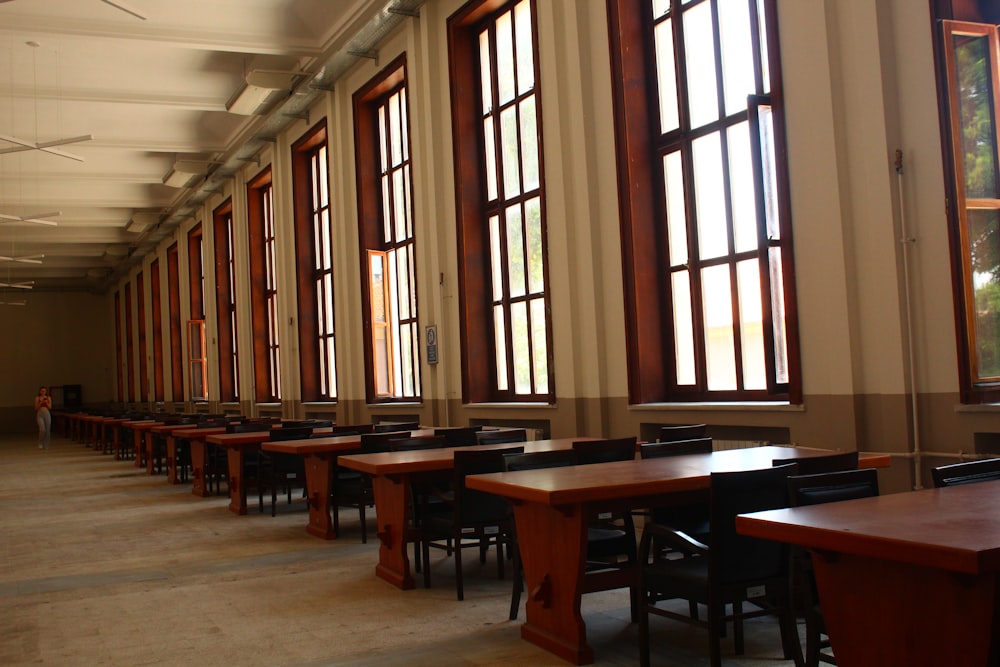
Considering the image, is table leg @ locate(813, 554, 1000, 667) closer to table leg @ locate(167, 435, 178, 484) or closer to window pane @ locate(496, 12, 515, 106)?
window pane @ locate(496, 12, 515, 106)

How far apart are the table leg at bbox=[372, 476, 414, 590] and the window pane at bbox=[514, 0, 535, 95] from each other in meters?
4.70

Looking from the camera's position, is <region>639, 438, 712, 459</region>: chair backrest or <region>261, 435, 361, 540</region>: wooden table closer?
<region>639, 438, 712, 459</region>: chair backrest

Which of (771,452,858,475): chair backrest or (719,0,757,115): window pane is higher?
(719,0,757,115): window pane

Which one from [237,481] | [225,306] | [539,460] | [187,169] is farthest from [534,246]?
[225,306]

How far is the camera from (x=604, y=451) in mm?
4824

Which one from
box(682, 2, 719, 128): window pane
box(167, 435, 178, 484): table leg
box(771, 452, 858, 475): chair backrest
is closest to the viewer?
box(771, 452, 858, 475): chair backrest

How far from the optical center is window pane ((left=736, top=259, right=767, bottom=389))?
634 centimetres

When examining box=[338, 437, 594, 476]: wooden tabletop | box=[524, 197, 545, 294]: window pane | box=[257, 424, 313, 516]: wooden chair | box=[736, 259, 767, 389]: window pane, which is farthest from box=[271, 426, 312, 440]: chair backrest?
box=[736, 259, 767, 389]: window pane

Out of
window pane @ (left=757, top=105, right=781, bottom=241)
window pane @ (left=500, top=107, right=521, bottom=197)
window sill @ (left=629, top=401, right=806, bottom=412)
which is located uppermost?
window pane @ (left=500, top=107, right=521, bottom=197)

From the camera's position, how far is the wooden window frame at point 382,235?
36.5 ft

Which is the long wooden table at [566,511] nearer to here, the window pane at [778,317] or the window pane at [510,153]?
the window pane at [778,317]

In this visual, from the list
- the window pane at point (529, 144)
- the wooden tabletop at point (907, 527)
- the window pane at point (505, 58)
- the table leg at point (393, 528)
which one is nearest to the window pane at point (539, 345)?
the window pane at point (529, 144)

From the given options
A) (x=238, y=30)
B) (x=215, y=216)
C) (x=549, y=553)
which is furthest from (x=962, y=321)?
(x=215, y=216)

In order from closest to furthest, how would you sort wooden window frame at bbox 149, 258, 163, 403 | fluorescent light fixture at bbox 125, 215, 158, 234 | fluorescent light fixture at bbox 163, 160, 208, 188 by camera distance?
fluorescent light fixture at bbox 163, 160, 208, 188 → fluorescent light fixture at bbox 125, 215, 158, 234 → wooden window frame at bbox 149, 258, 163, 403
